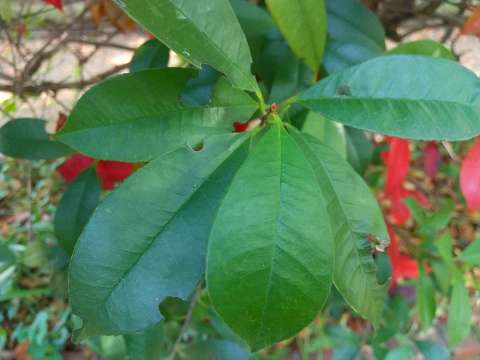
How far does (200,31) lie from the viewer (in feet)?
1.54

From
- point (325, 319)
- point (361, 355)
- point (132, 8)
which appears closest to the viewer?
point (132, 8)

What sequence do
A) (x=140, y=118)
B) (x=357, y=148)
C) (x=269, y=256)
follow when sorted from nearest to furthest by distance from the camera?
1. (x=269, y=256)
2. (x=140, y=118)
3. (x=357, y=148)

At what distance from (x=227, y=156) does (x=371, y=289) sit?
8.7 inches

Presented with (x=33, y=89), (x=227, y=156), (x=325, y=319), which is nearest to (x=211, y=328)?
(x=325, y=319)

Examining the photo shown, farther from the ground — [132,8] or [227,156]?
[132,8]

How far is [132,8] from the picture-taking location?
42cm

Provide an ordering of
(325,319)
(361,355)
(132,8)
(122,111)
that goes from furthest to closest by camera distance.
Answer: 1. (325,319)
2. (361,355)
3. (122,111)
4. (132,8)

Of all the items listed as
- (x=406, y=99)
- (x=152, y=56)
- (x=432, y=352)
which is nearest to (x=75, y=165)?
(x=152, y=56)

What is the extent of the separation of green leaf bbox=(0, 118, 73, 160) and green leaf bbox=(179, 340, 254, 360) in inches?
17.8

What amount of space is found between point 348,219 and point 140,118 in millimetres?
246

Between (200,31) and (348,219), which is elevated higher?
(200,31)

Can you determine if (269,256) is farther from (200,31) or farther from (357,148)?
(357,148)

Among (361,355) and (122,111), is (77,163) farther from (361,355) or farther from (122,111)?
(361,355)

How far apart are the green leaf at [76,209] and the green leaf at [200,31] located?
42 centimetres
